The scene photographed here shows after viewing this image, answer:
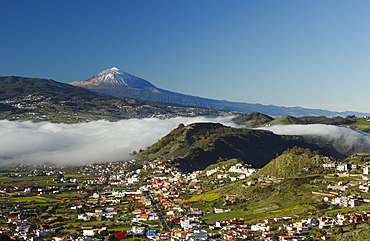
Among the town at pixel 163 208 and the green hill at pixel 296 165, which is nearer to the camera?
the town at pixel 163 208

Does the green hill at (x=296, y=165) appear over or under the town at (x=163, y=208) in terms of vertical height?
over

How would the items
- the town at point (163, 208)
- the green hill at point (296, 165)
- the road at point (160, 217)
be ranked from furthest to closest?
the green hill at point (296, 165) < the road at point (160, 217) < the town at point (163, 208)

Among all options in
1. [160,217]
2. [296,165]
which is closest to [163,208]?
[160,217]

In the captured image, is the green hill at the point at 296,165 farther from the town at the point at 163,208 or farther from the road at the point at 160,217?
the road at the point at 160,217

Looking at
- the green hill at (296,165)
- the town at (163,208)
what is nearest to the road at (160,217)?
the town at (163,208)

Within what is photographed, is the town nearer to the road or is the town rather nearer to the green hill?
the road

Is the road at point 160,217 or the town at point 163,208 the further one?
the road at point 160,217

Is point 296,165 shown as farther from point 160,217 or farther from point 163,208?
point 160,217

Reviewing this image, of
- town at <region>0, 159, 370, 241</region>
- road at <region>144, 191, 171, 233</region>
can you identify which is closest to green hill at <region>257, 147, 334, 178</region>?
town at <region>0, 159, 370, 241</region>

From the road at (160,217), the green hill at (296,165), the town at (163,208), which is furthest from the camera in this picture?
the green hill at (296,165)
